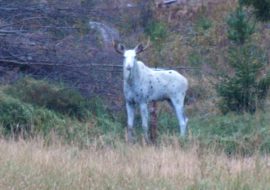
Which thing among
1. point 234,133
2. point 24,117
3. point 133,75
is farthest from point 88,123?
point 234,133

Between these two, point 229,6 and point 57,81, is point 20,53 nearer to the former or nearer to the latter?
point 57,81

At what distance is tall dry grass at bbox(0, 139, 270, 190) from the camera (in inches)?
385

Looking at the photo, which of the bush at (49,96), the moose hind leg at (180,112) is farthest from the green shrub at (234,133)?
the bush at (49,96)

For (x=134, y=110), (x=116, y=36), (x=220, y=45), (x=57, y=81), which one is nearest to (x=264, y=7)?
(x=134, y=110)

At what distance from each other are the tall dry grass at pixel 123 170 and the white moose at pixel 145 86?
4870mm

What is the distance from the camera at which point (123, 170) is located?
10.6 meters

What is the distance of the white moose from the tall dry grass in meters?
4.87

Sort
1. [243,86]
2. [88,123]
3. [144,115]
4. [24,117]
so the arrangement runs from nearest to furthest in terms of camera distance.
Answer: [24,117] < [144,115] < [88,123] < [243,86]

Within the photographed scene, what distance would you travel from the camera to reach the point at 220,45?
93.4 feet

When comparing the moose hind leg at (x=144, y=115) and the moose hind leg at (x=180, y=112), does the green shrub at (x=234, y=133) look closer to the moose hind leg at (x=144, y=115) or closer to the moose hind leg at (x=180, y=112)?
the moose hind leg at (x=180, y=112)

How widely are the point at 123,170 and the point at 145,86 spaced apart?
23.0 feet

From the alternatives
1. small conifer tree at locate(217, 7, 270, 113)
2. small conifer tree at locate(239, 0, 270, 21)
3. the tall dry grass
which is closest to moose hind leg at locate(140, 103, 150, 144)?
small conifer tree at locate(217, 7, 270, 113)

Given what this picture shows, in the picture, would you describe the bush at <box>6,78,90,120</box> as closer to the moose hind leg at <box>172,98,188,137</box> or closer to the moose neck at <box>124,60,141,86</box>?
the moose neck at <box>124,60,141,86</box>

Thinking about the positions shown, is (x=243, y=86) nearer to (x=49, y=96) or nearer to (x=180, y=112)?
(x=180, y=112)
